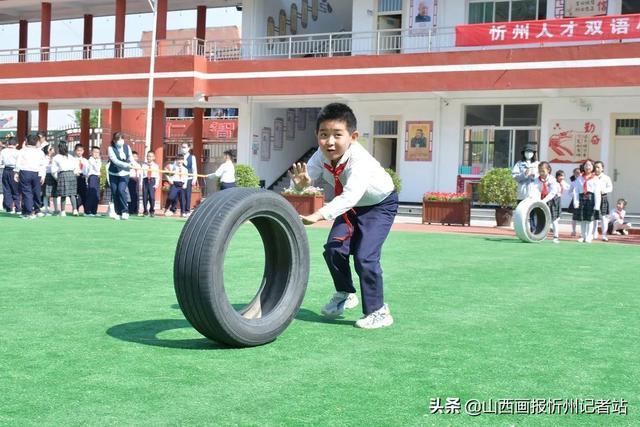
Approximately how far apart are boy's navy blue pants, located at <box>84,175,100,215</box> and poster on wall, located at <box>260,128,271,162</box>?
9.46 meters

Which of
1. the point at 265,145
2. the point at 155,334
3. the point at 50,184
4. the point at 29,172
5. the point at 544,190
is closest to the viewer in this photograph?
the point at 155,334

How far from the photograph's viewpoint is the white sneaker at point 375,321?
16.8 ft

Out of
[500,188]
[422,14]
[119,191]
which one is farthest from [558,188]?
[422,14]

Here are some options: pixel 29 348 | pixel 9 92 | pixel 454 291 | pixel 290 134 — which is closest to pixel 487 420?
pixel 29 348

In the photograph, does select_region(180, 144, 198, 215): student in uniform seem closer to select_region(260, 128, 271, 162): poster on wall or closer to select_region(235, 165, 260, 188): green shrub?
select_region(235, 165, 260, 188): green shrub

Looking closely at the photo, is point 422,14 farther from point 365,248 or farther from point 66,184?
point 365,248

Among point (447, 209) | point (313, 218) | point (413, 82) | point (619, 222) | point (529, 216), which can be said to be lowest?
point (619, 222)

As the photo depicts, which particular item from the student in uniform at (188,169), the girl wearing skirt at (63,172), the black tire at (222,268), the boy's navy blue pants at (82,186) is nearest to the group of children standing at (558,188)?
the student in uniform at (188,169)

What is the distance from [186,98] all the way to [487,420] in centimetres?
2372

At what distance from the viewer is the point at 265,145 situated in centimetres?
2811

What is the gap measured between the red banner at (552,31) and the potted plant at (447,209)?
5.09 meters

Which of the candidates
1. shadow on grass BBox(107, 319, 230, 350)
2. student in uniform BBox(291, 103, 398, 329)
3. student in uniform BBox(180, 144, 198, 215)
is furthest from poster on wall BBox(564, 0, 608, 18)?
shadow on grass BBox(107, 319, 230, 350)

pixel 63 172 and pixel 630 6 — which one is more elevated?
pixel 630 6

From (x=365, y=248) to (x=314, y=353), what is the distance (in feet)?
3.56
